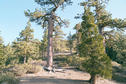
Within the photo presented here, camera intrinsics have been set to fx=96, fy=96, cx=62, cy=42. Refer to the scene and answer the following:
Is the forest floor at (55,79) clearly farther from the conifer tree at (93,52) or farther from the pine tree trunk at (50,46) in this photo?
the pine tree trunk at (50,46)

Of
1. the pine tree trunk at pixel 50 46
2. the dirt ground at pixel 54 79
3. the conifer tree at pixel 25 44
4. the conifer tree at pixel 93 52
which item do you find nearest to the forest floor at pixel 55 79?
the dirt ground at pixel 54 79

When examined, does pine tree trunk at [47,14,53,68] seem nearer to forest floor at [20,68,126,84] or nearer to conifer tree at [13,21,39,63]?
forest floor at [20,68,126,84]

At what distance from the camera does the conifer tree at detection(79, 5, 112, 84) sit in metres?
7.76

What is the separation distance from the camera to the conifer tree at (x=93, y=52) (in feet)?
25.5

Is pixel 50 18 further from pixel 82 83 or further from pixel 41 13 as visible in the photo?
pixel 82 83

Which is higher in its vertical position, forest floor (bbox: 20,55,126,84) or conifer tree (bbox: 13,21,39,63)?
conifer tree (bbox: 13,21,39,63)

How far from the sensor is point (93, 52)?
330 inches

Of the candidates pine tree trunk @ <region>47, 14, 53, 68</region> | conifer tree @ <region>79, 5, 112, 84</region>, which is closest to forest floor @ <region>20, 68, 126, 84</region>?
conifer tree @ <region>79, 5, 112, 84</region>

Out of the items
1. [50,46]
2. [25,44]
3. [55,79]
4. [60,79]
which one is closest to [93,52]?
[60,79]

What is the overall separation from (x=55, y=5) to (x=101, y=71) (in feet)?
37.8

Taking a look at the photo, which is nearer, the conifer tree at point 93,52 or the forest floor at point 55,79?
the conifer tree at point 93,52

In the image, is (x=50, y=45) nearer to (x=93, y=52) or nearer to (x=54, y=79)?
(x=54, y=79)

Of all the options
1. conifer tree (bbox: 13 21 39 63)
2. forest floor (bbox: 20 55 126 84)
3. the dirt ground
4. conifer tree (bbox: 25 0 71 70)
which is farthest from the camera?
conifer tree (bbox: 13 21 39 63)

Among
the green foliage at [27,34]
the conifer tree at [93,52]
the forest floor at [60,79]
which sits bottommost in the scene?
the forest floor at [60,79]
